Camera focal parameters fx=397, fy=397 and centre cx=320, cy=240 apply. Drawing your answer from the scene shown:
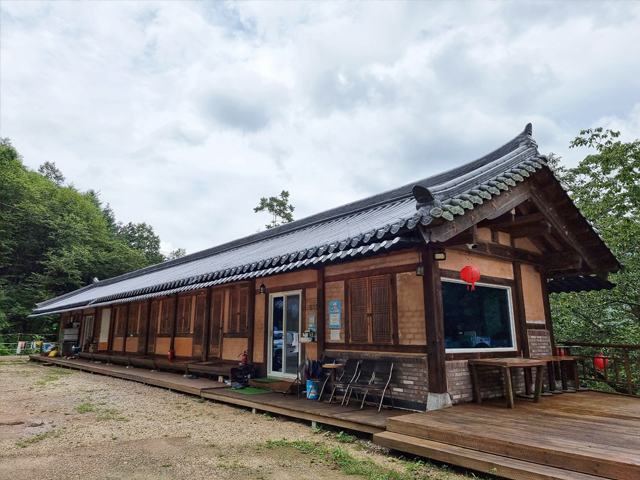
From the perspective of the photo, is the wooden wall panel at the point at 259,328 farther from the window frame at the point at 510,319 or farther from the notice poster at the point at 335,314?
the window frame at the point at 510,319

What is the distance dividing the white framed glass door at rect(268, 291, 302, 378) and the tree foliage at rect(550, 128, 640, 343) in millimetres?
6401

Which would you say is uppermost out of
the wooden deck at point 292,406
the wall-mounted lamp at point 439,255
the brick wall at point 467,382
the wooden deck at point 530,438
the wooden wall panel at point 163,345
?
the wall-mounted lamp at point 439,255

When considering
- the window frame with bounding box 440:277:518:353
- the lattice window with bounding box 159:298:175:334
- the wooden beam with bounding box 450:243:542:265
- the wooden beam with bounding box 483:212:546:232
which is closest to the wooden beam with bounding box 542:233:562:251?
the wooden beam with bounding box 450:243:542:265

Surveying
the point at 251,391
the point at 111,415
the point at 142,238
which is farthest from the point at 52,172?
the point at 251,391

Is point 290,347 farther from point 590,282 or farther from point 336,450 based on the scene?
point 590,282

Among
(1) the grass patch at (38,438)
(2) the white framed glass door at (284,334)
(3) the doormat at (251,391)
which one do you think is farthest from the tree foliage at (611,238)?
(1) the grass patch at (38,438)

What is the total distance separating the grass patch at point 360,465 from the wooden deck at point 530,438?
0.14 meters

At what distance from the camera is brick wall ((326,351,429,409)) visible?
5359 millimetres

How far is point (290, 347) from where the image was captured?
306 inches

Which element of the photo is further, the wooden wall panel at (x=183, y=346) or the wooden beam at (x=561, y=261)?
the wooden wall panel at (x=183, y=346)

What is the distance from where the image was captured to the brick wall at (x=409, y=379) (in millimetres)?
5359

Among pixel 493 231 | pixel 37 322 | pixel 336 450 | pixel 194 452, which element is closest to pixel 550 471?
pixel 336 450

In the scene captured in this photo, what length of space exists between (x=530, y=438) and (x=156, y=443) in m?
4.02

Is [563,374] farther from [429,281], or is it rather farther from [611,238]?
[429,281]
